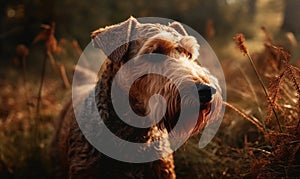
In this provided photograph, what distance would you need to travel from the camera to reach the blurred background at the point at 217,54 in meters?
4.16

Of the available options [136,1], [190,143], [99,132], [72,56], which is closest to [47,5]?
[72,56]

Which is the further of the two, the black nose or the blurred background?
the blurred background

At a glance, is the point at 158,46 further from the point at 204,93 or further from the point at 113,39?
the point at 204,93

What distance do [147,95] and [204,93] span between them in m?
0.65

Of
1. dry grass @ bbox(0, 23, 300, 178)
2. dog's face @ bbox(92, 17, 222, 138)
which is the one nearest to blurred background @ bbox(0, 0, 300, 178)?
dry grass @ bbox(0, 23, 300, 178)

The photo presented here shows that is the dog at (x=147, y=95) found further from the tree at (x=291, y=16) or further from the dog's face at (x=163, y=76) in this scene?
the tree at (x=291, y=16)

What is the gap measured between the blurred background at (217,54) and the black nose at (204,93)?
1.96 ft

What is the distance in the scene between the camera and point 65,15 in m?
12.0

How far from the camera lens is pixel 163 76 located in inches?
131

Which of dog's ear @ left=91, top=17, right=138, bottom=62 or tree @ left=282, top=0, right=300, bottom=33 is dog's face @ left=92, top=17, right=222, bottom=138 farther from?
tree @ left=282, top=0, right=300, bottom=33

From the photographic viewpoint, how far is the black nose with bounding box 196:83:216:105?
2982 millimetres

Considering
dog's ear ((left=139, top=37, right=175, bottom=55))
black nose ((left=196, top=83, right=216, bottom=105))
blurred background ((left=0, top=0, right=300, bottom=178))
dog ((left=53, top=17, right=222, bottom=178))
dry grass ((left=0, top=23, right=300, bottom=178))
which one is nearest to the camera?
black nose ((left=196, top=83, right=216, bottom=105))

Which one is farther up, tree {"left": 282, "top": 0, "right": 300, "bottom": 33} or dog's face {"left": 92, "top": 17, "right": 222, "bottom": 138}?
dog's face {"left": 92, "top": 17, "right": 222, "bottom": 138}

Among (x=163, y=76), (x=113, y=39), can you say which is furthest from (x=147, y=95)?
(x=113, y=39)
